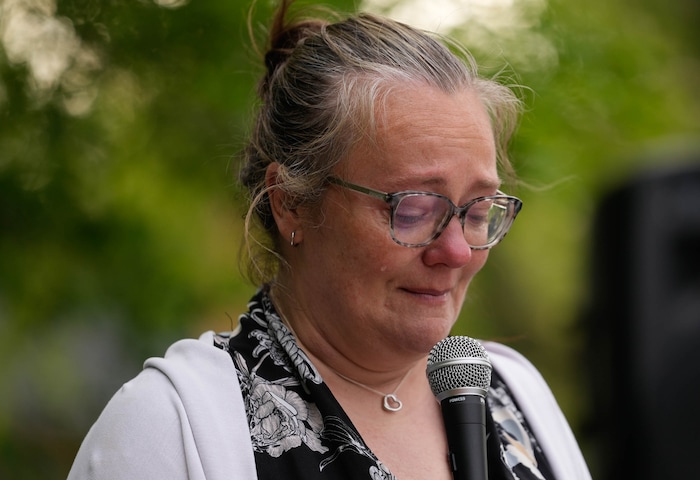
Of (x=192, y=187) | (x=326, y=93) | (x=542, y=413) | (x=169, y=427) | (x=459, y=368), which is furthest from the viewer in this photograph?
(x=192, y=187)

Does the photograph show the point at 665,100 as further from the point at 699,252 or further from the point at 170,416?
the point at 170,416

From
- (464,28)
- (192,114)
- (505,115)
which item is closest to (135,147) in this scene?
(192,114)

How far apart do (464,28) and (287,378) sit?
6.08 feet

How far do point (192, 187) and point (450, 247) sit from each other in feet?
6.11

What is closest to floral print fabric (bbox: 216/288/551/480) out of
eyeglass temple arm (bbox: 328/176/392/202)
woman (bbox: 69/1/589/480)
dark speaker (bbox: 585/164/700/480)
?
woman (bbox: 69/1/589/480)

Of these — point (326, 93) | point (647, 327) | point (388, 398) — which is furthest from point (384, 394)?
point (647, 327)

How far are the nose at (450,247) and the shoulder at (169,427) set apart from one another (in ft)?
1.81

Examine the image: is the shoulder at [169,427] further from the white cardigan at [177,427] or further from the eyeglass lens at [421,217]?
the eyeglass lens at [421,217]

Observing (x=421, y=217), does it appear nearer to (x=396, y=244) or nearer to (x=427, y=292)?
(x=396, y=244)

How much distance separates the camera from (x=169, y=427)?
1985mm

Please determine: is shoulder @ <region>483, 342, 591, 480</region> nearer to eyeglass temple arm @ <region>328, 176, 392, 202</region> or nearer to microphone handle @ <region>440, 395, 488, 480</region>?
microphone handle @ <region>440, 395, 488, 480</region>

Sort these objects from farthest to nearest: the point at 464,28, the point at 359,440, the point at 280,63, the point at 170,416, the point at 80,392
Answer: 1. the point at 80,392
2. the point at 464,28
3. the point at 280,63
4. the point at 359,440
5. the point at 170,416

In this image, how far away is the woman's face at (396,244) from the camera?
7.14ft

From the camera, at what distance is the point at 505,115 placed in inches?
103
